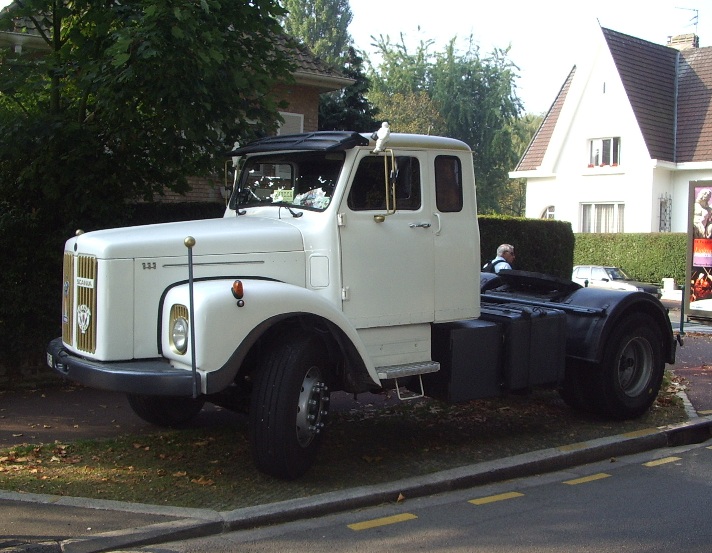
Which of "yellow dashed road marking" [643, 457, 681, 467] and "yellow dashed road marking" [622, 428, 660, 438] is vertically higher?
"yellow dashed road marking" [622, 428, 660, 438]

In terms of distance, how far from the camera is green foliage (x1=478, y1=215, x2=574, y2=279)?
17641 mm

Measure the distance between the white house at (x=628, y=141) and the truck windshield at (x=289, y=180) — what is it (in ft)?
90.0

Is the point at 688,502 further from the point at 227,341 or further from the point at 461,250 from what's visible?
the point at 227,341

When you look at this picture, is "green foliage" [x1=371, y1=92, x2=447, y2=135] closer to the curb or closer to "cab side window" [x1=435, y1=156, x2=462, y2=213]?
"cab side window" [x1=435, y1=156, x2=462, y2=213]

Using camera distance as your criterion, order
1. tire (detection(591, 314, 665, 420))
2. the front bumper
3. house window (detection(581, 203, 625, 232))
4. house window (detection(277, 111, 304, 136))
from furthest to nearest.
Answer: house window (detection(581, 203, 625, 232)), house window (detection(277, 111, 304, 136)), tire (detection(591, 314, 665, 420)), the front bumper

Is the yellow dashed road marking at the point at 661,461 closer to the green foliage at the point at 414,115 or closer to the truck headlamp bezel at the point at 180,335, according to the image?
the truck headlamp bezel at the point at 180,335

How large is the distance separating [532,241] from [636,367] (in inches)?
398

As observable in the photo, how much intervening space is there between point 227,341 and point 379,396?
14.0 feet

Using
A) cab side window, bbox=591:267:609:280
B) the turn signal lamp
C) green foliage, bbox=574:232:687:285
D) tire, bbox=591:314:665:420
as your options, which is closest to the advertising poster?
cab side window, bbox=591:267:609:280

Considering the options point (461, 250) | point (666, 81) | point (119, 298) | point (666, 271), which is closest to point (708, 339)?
point (461, 250)

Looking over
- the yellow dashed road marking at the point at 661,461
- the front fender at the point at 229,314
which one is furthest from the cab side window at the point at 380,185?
the yellow dashed road marking at the point at 661,461

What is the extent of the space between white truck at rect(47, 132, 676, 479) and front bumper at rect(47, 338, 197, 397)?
0.5 inches

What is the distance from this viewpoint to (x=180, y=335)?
5961 mm

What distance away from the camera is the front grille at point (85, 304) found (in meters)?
6.25
